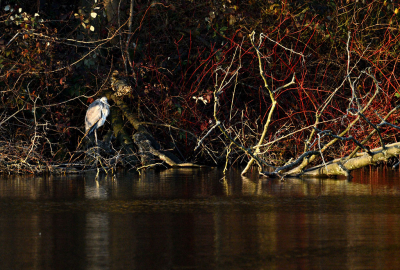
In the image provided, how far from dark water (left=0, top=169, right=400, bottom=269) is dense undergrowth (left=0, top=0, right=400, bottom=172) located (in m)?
3.27

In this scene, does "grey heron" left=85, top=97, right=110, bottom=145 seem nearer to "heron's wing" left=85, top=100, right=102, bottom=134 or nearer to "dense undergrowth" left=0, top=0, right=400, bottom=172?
"heron's wing" left=85, top=100, right=102, bottom=134

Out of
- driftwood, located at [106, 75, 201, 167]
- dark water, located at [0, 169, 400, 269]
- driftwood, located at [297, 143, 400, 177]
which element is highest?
driftwood, located at [106, 75, 201, 167]

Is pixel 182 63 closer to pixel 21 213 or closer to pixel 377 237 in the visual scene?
pixel 21 213

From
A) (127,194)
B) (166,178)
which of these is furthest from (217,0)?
(127,194)

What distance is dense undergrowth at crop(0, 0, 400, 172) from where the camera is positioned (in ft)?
43.7

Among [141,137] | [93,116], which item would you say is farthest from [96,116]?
[141,137]

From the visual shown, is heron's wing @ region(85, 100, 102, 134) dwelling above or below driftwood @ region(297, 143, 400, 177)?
above

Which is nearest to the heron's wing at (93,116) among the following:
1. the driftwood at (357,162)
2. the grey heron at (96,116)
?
the grey heron at (96,116)

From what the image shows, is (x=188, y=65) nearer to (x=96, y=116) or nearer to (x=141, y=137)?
(x=141, y=137)

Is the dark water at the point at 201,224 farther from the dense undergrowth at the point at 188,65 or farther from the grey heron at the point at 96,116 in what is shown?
the dense undergrowth at the point at 188,65

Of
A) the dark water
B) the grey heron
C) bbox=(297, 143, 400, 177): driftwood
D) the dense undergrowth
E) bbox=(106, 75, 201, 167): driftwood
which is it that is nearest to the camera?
the dark water

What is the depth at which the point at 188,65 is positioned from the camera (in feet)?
47.4

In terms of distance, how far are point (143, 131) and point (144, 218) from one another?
6487 millimetres

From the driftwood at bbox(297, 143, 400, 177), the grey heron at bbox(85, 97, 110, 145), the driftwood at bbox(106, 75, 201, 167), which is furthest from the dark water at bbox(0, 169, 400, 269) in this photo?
the driftwood at bbox(106, 75, 201, 167)
